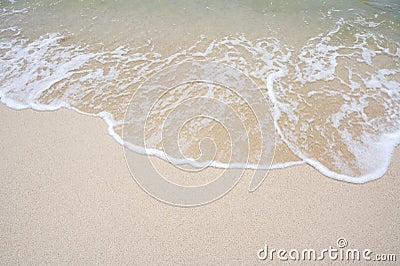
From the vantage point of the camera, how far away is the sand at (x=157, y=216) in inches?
60.8

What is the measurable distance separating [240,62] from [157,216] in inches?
77.2

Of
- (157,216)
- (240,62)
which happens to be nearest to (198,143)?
(157,216)

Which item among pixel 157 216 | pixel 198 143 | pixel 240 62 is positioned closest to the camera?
pixel 157 216

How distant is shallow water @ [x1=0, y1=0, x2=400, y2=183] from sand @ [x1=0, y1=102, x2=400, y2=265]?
0.21m

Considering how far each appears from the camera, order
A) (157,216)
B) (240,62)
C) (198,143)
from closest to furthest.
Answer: (157,216) < (198,143) < (240,62)

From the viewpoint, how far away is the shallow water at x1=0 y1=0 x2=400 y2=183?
2.20 m

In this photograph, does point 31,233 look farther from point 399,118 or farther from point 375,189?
point 399,118

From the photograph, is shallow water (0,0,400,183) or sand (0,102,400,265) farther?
shallow water (0,0,400,183)

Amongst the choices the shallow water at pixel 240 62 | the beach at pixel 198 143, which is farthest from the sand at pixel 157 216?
the shallow water at pixel 240 62

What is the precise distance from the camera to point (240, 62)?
306 centimetres

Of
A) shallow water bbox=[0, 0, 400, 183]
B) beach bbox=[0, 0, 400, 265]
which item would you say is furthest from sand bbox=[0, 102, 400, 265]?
shallow water bbox=[0, 0, 400, 183]

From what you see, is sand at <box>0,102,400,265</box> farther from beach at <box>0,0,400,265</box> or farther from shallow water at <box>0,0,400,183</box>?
shallow water at <box>0,0,400,183</box>

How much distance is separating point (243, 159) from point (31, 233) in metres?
1.37

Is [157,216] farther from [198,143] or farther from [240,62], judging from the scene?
[240,62]
